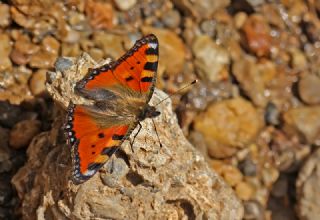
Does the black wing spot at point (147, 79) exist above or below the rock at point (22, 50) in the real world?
below

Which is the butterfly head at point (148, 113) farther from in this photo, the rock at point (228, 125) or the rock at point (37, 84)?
the rock at point (228, 125)

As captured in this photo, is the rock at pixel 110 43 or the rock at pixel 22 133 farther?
the rock at pixel 110 43

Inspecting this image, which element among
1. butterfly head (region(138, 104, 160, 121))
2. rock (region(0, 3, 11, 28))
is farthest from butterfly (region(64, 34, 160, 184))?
rock (region(0, 3, 11, 28))

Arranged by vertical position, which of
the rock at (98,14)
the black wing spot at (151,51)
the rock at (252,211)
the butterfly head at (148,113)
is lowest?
the rock at (252,211)

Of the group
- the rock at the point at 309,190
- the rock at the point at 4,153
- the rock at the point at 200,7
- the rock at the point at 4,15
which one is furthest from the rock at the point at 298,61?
the rock at the point at 4,153

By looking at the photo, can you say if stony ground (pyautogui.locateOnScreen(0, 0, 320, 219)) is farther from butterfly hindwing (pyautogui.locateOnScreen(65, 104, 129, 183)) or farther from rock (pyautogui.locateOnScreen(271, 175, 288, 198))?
butterfly hindwing (pyautogui.locateOnScreen(65, 104, 129, 183))

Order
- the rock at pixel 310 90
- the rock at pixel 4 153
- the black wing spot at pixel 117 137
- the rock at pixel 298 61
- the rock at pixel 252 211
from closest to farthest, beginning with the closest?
1. the black wing spot at pixel 117 137
2. the rock at pixel 4 153
3. the rock at pixel 252 211
4. the rock at pixel 310 90
5. the rock at pixel 298 61

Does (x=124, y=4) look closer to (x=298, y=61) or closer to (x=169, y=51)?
(x=169, y=51)

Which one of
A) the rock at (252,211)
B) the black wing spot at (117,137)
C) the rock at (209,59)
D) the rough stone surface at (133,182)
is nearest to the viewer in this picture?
the black wing spot at (117,137)
